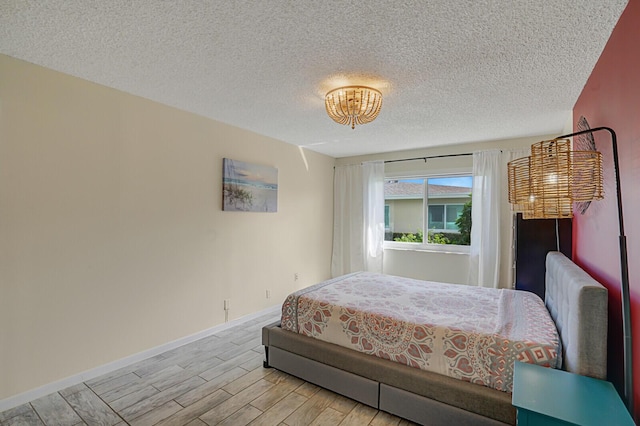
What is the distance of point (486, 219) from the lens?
4.15 metres

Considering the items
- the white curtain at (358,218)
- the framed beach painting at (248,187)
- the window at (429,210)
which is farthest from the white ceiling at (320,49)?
the white curtain at (358,218)

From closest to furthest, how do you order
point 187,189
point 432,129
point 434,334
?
1. point 434,334
2. point 187,189
3. point 432,129

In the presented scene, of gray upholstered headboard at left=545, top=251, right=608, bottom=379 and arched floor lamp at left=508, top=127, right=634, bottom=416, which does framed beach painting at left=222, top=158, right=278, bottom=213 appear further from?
gray upholstered headboard at left=545, top=251, right=608, bottom=379

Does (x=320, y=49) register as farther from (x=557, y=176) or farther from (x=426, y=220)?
(x=426, y=220)

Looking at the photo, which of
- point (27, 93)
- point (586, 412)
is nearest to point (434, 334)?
point (586, 412)

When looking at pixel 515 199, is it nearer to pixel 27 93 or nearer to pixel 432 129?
pixel 432 129

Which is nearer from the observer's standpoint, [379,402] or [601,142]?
[601,142]

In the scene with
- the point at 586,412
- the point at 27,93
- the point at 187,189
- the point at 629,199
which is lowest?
the point at 586,412

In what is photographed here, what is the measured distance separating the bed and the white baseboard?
40.6 inches

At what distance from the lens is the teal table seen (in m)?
1.25

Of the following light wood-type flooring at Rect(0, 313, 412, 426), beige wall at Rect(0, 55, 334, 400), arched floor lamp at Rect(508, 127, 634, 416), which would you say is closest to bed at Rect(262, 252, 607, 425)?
light wood-type flooring at Rect(0, 313, 412, 426)

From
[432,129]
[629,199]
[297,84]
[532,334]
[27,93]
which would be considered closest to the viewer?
[629,199]

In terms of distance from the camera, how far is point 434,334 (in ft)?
6.79

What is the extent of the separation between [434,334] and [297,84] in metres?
2.11
